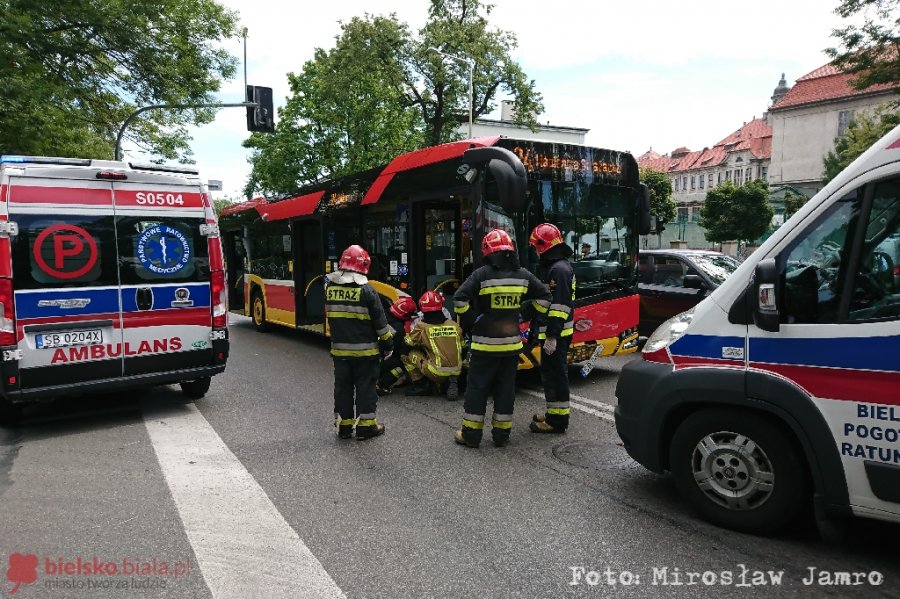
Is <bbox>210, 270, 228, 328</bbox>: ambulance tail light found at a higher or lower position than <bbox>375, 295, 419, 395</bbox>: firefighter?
higher

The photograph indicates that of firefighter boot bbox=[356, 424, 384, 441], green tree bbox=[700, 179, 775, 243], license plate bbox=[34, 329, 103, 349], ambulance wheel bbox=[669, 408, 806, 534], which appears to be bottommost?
firefighter boot bbox=[356, 424, 384, 441]

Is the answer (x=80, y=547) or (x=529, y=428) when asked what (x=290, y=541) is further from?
(x=529, y=428)

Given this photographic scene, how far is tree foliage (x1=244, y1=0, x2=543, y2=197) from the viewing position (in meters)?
27.9

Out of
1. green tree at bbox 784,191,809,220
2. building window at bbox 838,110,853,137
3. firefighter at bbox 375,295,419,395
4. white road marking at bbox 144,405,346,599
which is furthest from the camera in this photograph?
building window at bbox 838,110,853,137

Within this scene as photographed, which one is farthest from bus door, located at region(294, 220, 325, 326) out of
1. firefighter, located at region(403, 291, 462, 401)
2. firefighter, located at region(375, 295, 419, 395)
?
firefighter, located at region(403, 291, 462, 401)

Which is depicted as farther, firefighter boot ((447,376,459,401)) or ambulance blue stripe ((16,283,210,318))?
firefighter boot ((447,376,459,401))

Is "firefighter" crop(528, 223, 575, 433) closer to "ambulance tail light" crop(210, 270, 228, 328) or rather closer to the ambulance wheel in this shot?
the ambulance wheel

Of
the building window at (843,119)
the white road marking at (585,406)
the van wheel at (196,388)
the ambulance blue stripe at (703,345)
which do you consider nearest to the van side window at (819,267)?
the ambulance blue stripe at (703,345)

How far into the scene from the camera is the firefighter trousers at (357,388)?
5488mm

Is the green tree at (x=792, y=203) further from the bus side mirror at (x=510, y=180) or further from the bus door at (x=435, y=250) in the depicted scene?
the bus side mirror at (x=510, y=180)

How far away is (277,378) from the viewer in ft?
27.5

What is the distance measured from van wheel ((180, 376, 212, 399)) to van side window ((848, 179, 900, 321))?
6272 mm

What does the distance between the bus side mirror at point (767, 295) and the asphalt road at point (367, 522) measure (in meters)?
1.25

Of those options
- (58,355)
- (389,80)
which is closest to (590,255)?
(58,355)
